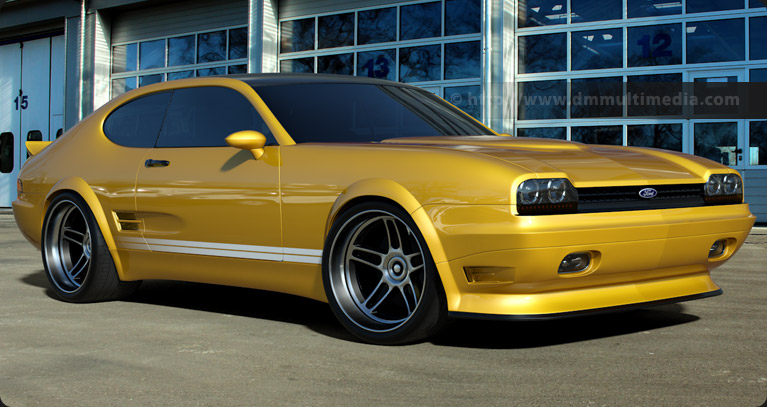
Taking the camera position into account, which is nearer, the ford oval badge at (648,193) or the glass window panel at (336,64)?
the ford oval badge at (648,193)

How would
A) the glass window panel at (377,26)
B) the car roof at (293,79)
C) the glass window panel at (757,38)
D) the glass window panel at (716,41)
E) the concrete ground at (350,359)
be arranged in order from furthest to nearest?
1. the glass window panel at (377,26)
2. the glass window panel at (716,41)
3. the glass window panel at (757,38)
4. the car roof at (293,79)
5. the concrete ground at (350,359)

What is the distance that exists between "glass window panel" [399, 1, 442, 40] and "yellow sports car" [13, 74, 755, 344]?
40.0ft

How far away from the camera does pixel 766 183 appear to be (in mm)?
14469

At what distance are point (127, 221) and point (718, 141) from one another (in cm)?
1166

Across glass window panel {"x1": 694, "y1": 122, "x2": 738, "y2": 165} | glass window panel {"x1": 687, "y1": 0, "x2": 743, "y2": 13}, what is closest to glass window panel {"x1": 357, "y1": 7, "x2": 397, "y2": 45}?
glass window panel {"x1": 687, "y1": 0, "x2": 743, "y2": 13}

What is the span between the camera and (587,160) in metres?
4.21

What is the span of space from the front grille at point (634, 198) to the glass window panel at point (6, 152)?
2469 centimetres

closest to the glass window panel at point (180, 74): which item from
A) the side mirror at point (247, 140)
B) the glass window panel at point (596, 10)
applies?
the glass window panel at point (596, 10)

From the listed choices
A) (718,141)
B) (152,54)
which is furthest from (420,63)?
(152,54)

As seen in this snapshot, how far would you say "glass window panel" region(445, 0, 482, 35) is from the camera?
16.9 m

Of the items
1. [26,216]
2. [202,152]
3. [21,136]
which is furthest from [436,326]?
[21,136]

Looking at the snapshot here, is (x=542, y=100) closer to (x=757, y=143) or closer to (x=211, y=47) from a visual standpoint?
(x=757, y=143)

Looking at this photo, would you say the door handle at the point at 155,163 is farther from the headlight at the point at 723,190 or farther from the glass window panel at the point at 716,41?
Answer: the glass window panel at the point at 716,41

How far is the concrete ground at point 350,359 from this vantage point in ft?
10.7
